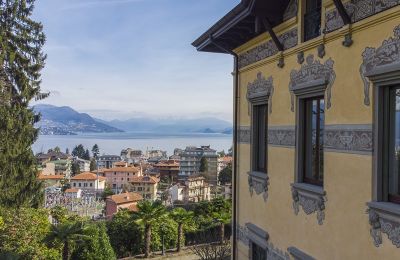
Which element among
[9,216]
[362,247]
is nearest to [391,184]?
[362,247]

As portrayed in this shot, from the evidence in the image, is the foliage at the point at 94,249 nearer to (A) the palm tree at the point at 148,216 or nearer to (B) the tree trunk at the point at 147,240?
(A) the palm tree at the point at 148,216

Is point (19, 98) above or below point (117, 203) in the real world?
above

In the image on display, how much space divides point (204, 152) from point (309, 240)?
157731mm

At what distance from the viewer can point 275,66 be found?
6980mm

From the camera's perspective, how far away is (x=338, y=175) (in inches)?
202

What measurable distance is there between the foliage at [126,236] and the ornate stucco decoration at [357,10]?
818 inches

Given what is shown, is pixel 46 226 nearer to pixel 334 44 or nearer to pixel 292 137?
pixel 292 137

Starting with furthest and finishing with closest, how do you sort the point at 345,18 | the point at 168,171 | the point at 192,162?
the point at 192,162 < the point at 168,171 < the point at 345,18

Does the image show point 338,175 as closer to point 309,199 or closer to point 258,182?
point 309,199

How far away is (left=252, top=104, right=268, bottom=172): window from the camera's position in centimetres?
791

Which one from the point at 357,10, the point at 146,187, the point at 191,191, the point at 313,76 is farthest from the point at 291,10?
the point at 146,187

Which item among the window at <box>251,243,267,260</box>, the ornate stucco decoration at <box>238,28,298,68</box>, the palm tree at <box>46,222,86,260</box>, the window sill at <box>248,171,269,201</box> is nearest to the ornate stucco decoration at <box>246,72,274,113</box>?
the ornate stucco decoration at <box>238,28,298,68</box>

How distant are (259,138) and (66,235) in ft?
41.9

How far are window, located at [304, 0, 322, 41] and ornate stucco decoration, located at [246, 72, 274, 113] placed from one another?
1.33m
